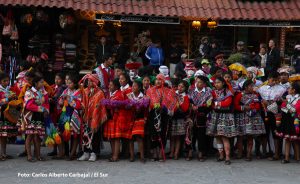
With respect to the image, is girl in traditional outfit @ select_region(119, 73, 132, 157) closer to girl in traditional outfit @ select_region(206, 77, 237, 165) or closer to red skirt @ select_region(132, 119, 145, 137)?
red skirt @ select_region(132, 119, 145, 137)

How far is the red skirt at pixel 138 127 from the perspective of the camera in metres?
9.72

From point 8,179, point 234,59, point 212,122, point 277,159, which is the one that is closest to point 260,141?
point 277,159

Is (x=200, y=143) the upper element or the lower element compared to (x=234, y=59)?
lower

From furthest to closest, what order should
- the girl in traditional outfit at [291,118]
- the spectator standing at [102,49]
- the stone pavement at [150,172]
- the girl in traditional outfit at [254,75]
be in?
the spectator standing at [102,49] → the girl in traditional outfit at [254,75] → the girl in traditional outfit at [291,118] → the stone pavement at [150,172]

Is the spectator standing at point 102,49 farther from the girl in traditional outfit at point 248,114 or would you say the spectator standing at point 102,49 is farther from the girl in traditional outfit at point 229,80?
the girl in traditional outfit at point 248,114

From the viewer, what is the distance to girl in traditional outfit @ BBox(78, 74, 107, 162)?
9.77 meters

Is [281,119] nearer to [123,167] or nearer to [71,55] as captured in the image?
[123,167]

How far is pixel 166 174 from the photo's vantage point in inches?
349

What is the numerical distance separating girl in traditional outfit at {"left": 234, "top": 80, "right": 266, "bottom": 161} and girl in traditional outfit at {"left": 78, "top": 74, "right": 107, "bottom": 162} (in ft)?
7.86

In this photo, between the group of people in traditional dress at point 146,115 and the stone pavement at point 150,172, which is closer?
the stone pavement at point 150,172

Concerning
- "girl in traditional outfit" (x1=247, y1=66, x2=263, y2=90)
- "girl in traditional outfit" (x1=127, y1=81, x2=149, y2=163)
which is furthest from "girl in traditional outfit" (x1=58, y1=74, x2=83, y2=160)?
"girl in traditional outfit" (x1=247, y1=66, x2=263, y2=90)

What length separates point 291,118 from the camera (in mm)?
9789

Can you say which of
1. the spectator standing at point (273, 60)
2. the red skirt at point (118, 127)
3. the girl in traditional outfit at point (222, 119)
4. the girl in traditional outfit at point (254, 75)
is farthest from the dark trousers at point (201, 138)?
the spectator standing at point (273, 60)

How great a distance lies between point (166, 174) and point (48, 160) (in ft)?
7.55
